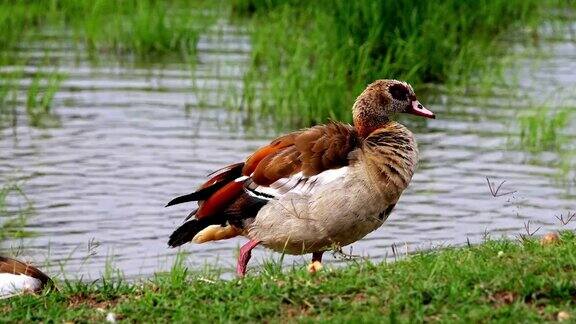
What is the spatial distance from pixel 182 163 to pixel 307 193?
3946mm

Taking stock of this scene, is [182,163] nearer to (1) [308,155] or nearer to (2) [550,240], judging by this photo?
(1) [308,155]

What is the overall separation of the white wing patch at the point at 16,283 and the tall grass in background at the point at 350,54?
→ 5.30 metres

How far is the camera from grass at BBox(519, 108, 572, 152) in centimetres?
1165

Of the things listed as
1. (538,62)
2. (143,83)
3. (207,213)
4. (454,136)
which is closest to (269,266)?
(207,213)

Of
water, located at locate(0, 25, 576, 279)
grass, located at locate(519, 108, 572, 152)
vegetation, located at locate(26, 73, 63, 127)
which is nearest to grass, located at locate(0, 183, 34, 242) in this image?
water, located at locate(0, 25, 576, 279)

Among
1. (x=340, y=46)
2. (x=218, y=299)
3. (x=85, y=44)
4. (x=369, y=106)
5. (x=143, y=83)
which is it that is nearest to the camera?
(x=218, y=299)

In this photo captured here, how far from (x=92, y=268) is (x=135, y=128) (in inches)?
149

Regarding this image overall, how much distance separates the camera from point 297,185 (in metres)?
7.41

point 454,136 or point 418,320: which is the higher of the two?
point 418,320

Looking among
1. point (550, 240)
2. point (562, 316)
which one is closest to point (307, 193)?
point (550, 240)

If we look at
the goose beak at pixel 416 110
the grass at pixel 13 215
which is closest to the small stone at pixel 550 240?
the goose beak at pixel 416 110

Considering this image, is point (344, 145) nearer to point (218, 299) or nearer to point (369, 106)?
point (369, 106)

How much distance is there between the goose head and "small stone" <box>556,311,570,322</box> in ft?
9.42

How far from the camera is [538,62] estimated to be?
1458 cm
